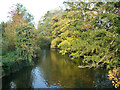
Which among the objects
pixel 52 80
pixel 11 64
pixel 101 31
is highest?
pixel 101 31

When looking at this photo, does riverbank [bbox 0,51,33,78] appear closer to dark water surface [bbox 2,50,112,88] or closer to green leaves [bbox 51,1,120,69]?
dark water surface [bbox 2,50,112,88]

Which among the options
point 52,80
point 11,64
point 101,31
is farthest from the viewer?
point 11,64

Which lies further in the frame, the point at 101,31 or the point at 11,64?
the point at 11,64

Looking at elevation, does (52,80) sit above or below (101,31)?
below

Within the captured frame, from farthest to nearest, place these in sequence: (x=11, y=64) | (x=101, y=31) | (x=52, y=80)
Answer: (x=11, y=64) → (x=52, y=80) → (x=101, y=31)

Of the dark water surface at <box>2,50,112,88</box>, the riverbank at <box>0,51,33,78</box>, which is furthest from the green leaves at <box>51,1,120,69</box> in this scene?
the riverbank at <box>0,51,33,78</box>

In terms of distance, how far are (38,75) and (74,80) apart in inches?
125

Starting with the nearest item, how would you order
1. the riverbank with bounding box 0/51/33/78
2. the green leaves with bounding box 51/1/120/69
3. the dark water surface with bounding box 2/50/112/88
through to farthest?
the green leaves with bounding box 51/1/120/69
the dark water surface with bounding box 2/50/112/88
the riverbank with bounding box 0/51/33/78

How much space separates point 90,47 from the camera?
4.80 metres

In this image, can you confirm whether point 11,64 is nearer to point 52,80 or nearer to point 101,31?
point 52,80

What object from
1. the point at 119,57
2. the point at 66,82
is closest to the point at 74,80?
the point at 66,82

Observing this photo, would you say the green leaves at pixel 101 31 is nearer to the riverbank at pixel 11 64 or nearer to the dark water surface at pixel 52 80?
the dark water surface at pixel 52 80

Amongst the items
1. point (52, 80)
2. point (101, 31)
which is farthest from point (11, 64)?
point (101, 31)

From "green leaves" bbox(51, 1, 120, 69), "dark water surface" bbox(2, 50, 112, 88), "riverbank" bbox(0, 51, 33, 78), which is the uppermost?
"green leaves" bbox(51, 1, 120, 69)
